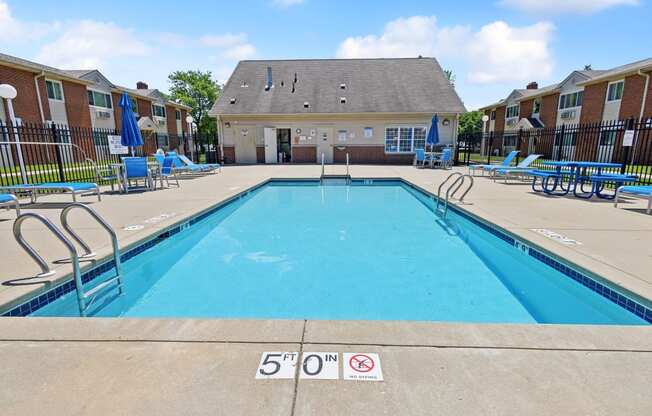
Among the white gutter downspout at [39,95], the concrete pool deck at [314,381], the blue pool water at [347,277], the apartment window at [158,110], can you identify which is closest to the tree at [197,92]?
the apartment window at [158,110]

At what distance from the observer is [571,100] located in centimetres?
2328

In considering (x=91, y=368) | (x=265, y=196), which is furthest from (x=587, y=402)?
(x=265, y=196)

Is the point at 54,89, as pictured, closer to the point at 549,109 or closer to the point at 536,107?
the point at 549,109

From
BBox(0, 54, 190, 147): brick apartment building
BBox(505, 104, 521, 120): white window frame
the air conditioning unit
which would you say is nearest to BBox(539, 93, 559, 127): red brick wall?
the air conditioning unit

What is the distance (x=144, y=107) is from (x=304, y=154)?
16.3 m

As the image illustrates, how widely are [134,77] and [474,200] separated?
33747 mm

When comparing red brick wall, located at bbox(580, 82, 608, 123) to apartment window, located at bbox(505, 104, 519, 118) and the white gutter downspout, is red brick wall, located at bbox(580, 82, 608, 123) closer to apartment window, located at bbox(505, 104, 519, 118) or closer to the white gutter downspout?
apartment window, located at bbox(505, 104, 519, 118)

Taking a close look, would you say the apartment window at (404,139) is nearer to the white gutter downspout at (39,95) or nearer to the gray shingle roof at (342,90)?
the gray shingle roof at (342,90)

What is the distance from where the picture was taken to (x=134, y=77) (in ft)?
99.2

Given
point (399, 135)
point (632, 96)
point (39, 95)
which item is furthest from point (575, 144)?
point (39, 95)

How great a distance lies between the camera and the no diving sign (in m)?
1.74

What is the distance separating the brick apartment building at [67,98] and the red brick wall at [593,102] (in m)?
25.7

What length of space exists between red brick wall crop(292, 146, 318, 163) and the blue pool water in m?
13.1

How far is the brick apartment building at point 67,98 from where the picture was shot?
1544 cm
